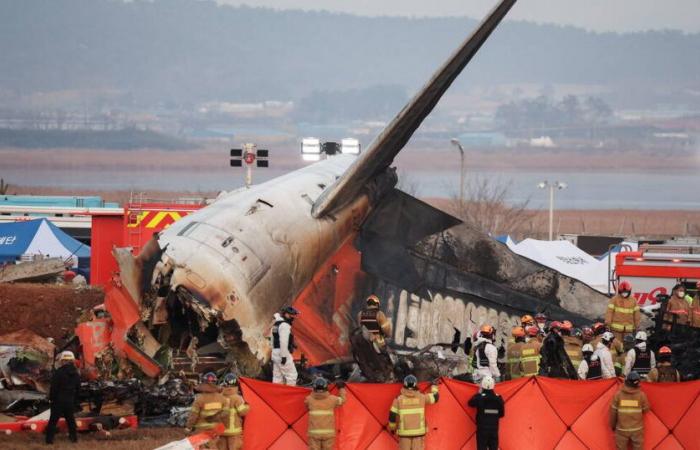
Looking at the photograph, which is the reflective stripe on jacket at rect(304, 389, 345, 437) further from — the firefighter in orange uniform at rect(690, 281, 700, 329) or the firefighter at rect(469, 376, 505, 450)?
the firefighter in orange uniform at rect(690, 281, 700, 329)

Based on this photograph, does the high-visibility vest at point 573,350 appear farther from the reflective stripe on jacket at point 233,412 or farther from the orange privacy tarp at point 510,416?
the reflective stripe on jacket at point 233,412

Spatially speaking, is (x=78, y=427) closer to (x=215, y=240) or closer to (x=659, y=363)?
(x=215, y=240)

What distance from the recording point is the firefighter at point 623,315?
24969 mm

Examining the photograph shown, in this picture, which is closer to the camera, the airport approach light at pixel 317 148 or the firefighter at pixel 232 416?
the firefighter at pixel 232 416

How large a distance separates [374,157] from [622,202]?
13276 cm

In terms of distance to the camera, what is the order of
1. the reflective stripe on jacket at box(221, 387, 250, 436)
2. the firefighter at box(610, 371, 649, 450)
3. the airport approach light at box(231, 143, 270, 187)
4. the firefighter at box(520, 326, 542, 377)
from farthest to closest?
1. the airport approach light at box(231, 143, 270, 187)
2. the firefighter at box(520, 326, 542, 377)
3. the firefighter at box(610, 371, 649, 450)
4. the reflective stripe on jacket at box(221, 387, 250, 436)

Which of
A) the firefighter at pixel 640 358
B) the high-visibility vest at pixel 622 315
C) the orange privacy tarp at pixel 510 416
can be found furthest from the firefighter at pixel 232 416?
the high-visibility vest at pixel 622 315

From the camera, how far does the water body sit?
5851 inches

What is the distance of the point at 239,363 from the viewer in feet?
70.8

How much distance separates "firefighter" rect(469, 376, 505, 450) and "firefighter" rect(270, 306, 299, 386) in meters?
3.65

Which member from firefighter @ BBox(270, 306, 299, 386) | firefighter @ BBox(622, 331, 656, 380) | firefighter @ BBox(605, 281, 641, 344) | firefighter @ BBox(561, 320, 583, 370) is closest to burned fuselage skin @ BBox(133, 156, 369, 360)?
firefighter @ BBox(270, 306, 299, 386)

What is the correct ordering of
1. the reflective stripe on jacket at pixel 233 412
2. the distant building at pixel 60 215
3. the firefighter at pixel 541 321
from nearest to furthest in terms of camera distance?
the reflective stripe on jacket at pixel 233 412 < the firefighter at pixel 541 321 < the distant building at pixel 60 215

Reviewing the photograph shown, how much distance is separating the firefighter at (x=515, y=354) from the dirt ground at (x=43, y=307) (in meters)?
10.5

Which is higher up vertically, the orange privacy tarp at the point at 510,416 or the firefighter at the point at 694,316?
the firefighter at the point at 694,316
